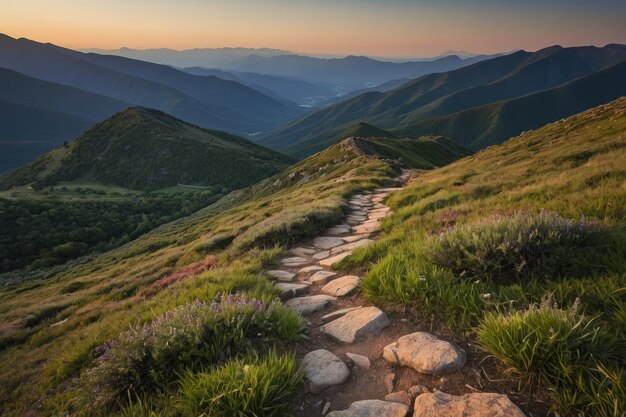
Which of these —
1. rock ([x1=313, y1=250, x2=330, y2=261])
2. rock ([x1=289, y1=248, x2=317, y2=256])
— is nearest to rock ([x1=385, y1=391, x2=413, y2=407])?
rock ([x1=313, y1=250, x2=330, y2=261])

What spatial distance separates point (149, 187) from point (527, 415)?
16942 cm

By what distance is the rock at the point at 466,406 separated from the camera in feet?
8.55

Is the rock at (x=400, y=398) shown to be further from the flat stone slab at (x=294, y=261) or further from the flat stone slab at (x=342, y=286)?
the flat stone slab at (x=294, y=261)

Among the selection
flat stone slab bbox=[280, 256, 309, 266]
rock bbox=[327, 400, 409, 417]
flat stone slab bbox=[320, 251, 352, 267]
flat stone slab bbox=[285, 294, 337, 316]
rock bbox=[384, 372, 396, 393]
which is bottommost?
flat stone slab bbox=[280, 256, 309, 266]

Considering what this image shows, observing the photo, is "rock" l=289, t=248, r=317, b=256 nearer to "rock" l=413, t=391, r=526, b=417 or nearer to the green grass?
the green grass

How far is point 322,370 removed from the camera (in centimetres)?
354

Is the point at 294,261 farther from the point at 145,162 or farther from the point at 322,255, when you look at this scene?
the point at 145,162

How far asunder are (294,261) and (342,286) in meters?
2.44

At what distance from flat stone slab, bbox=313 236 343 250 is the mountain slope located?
13627cm

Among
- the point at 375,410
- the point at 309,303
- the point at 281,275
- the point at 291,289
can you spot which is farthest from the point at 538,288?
the point at 281,275

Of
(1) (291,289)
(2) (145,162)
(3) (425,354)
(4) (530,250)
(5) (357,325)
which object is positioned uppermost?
(4) (530,250)

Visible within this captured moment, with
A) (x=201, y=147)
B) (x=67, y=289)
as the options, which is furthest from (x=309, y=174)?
(x=201, y=147)

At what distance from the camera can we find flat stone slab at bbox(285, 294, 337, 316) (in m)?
5.21

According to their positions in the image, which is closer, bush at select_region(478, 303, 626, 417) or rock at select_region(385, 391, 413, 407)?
bush at select_region(478, 303, 626, 417)
